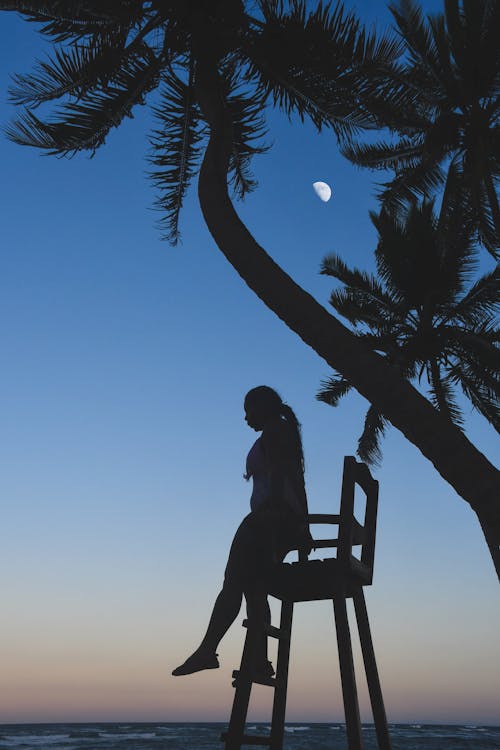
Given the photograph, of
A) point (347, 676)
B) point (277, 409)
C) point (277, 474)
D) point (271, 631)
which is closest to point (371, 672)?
point (347, 676)

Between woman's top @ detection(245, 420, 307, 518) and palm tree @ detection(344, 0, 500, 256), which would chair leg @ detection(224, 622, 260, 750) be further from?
palm tree @ detection(344, 0, 500, 256)

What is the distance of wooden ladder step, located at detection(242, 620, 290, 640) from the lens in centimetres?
483

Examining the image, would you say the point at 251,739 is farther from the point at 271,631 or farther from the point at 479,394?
the point at 479,394

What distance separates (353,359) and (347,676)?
7.13 feet

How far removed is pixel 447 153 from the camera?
578 inches

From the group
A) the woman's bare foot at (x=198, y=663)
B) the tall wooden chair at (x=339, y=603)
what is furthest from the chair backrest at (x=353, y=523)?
the woman's bare foot at (x=198, y=663)

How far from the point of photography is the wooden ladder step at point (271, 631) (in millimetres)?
4828

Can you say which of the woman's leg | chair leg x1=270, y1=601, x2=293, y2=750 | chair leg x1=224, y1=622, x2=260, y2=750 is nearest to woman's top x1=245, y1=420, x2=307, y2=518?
the woman's leg

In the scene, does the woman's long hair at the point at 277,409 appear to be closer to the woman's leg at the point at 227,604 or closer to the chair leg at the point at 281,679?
the woman's leg at the point at 227,604

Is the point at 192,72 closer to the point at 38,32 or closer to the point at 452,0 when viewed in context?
the point at 38,32

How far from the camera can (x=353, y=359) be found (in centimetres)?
592

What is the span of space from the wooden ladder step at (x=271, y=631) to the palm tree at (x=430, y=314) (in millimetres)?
15526

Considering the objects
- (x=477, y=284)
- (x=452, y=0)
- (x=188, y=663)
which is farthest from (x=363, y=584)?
(x=477, y=284)

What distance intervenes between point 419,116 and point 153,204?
583cm
